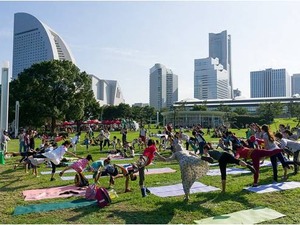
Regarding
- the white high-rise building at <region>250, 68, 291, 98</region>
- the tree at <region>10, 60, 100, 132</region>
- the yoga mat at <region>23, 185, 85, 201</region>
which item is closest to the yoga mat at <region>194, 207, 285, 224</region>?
the yoga mat at <region>23, 185, 85, 201</region>

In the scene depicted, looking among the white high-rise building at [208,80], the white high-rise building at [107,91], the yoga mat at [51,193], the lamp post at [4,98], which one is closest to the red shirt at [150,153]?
the yoga mat at [51,193]

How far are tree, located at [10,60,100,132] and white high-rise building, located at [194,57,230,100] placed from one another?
133164mm

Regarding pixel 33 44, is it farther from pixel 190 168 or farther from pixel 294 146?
pixel 190 168

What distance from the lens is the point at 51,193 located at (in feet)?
29.7

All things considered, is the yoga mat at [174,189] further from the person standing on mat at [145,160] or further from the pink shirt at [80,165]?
the pink shirt at [80,165]

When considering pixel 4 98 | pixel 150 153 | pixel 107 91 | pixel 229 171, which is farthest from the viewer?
pixel 107 91

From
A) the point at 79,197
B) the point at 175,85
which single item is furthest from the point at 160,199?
the point at 175,85

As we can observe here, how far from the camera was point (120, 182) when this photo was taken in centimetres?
1038

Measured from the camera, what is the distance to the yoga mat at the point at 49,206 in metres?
7.24

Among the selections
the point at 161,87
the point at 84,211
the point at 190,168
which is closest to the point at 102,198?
the point at 84,211

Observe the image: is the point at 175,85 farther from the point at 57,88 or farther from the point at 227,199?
the point at 227,199

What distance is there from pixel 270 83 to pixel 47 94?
6592 inches

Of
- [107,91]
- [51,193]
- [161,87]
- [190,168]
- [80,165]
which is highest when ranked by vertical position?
[161,87]

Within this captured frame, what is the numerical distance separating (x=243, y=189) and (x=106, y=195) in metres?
4.05
